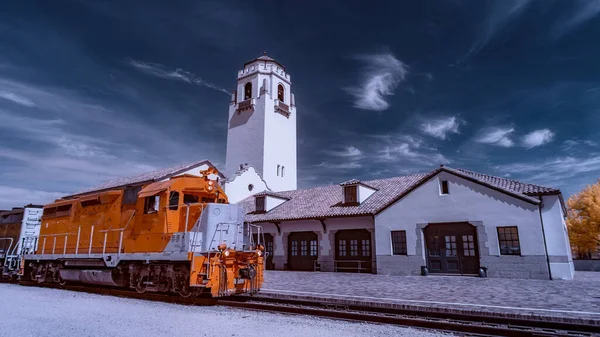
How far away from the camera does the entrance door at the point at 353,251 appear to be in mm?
20328

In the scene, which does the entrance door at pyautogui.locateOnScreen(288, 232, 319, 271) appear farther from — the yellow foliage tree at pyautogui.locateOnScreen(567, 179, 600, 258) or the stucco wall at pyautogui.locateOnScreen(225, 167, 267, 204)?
the yellow foliage tree at pyautogui.locateOnScreen(567, 179, 600, 258)

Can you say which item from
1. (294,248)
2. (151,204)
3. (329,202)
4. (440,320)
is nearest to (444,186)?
(329,202)

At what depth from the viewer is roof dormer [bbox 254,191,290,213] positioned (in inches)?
1033

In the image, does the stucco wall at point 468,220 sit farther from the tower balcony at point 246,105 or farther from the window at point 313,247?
the tower balcony at point 246,105

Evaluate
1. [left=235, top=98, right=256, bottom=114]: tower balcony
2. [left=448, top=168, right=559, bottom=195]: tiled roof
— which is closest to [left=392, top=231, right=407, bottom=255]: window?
[left=448, top=168, right=559, bottom=195]: tiled roof

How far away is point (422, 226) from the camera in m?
18.2

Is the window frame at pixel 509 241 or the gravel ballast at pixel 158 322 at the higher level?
the window frame at pixel 509 241

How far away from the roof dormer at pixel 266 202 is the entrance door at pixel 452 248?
476 inches

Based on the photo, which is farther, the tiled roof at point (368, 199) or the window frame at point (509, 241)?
the tiled roof at point (368, 199)

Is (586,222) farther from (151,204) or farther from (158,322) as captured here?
(158,322)

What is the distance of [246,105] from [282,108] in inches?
169

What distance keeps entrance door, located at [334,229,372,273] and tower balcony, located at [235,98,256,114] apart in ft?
77.3

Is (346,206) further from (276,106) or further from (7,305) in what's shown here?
(276,106)

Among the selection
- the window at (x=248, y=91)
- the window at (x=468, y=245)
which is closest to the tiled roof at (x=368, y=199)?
the window at (x=468, y=245)
